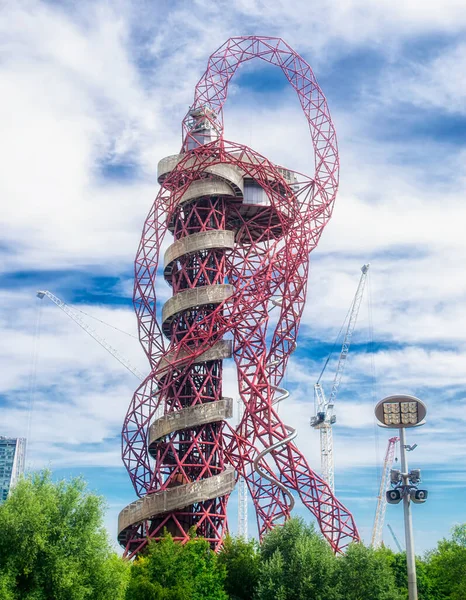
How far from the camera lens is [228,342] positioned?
80750 millimetres

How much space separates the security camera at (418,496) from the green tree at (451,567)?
56.6 ft

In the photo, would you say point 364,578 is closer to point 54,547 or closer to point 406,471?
point 406,471

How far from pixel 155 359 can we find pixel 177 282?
7.97 m

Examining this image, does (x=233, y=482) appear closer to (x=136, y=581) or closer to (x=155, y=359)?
(x=155, y=359)

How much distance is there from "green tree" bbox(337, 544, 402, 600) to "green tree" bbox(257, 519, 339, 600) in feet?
2.77

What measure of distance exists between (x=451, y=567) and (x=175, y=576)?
21.4 meters

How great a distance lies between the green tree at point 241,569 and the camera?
208 feet

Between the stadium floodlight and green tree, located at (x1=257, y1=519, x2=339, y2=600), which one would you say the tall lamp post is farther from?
green tree, located at (x1=257, y1=519, x2=339, y2=600)

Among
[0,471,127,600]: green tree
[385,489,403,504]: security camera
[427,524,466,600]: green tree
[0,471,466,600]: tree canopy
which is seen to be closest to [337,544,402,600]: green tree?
[0,471,466,600]: tree canopy

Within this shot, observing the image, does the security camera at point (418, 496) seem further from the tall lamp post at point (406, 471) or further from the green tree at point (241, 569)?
the green tree at point (241, 569)

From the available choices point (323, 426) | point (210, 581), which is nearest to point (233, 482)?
point (210, 581)

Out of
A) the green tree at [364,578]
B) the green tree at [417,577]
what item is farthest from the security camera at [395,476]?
the green tree at [417,577]

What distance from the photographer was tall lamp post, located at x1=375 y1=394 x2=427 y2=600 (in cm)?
4803

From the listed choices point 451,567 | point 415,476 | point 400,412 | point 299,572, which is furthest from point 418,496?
point 451,567
